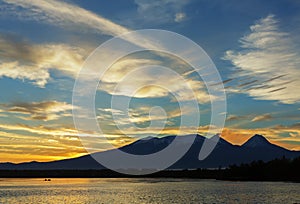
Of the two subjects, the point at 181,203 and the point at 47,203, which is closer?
the point at 181,203

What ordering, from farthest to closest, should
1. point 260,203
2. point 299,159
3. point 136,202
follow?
point 299,159
point 136,202
point 260,203

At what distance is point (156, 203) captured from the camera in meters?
83.8

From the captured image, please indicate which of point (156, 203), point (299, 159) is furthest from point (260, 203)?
point (299, 159)

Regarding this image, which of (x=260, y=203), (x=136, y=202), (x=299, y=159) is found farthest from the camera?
(x=299, y=159)

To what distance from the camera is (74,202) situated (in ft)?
296

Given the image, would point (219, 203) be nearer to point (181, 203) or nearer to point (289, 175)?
point (181, 203)

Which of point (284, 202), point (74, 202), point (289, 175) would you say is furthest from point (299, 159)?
point (74, 202)

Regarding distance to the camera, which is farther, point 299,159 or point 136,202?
point 299,159

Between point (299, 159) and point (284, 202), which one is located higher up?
point (299, 159)

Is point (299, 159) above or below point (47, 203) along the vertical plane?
above

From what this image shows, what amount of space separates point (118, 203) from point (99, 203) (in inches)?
151

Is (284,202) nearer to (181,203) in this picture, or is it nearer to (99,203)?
(181,203)

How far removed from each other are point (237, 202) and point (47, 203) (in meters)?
39.6

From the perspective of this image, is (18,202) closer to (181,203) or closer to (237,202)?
(181,203)
